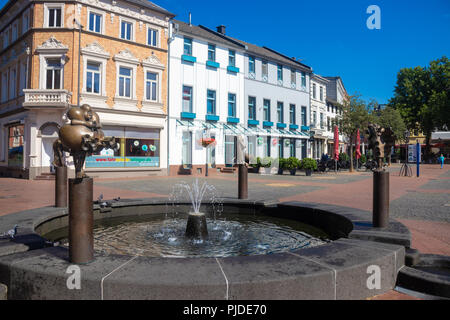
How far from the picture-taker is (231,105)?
28.6 meters

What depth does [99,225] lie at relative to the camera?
6.22 metres

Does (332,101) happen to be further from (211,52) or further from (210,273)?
(210,273)

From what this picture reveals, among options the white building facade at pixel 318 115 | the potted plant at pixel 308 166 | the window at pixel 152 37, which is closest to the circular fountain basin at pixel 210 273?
the potted plant at pixel 308 166

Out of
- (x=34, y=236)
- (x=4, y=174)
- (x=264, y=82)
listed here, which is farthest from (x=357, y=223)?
(x=264, y=82)

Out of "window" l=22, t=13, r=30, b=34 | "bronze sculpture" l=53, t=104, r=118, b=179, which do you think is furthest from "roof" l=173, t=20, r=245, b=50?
"bronze sculpture" l=53, t=104, r=118, b=179

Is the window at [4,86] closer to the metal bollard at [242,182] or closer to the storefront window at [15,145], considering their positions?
the storefront window at [15,145]

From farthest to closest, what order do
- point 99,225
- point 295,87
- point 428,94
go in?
1. point 428,94
2. point 295,87
3. point 99,225

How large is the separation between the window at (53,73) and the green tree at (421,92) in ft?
162

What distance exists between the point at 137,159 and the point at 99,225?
16431 mm

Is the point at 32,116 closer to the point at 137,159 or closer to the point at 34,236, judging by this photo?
the point at 137,159

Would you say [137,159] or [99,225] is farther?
[137,159]

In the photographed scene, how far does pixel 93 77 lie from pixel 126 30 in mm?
4137

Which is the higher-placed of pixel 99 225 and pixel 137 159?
pixel 137 159

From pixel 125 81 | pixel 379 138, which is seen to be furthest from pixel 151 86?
pixel 379 138
